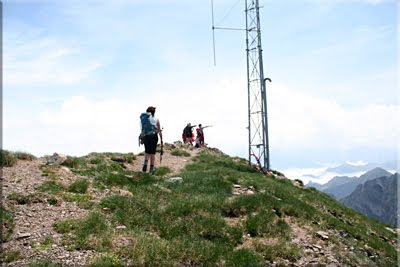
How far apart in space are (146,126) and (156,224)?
731 cm

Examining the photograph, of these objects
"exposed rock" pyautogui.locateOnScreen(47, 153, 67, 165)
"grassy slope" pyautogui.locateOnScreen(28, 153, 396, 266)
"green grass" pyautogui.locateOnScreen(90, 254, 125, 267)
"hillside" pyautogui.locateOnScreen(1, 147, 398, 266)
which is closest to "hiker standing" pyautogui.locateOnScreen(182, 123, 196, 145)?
"grassy slope" pyautogui.locateOnScreen(28, 153, 396, 266)

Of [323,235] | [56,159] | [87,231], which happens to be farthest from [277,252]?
[56,159]

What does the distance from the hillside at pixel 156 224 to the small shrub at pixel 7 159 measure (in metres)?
0.32

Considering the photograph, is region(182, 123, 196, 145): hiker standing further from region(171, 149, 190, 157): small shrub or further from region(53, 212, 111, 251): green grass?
region(53, 212, 111, 251): green grass

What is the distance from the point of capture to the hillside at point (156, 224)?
764 centimetres

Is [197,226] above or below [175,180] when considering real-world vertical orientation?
below

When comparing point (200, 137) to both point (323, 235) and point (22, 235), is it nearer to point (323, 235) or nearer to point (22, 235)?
point (323, 235)

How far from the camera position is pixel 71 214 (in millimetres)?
9523

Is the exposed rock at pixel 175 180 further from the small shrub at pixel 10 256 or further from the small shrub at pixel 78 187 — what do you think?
the small shrub at pixel 10 256

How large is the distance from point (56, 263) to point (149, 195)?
17.7 feet

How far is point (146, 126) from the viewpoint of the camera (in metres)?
16.3

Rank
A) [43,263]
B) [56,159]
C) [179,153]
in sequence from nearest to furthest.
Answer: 1. [43,263]
2. [56,159]
3. [179,153]

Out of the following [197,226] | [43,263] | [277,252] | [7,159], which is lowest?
[277,252]

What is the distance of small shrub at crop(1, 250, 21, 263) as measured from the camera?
272 inches
